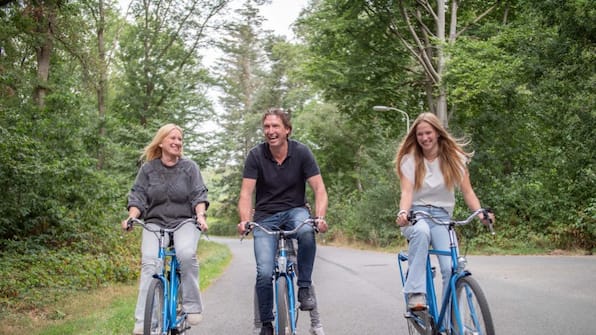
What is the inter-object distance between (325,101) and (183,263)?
20582 mm

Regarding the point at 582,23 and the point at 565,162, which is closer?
A: the point at 582,23

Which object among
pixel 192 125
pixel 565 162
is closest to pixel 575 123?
pixel 565 162

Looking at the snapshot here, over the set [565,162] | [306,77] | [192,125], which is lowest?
[565,162]

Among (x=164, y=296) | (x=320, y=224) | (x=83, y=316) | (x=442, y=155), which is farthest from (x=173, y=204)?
(x=83, y=316)

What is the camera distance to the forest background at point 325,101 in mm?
12992

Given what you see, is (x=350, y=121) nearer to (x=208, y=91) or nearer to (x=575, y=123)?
(x=208, y=91)

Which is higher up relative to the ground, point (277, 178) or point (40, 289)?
point (277, 178)

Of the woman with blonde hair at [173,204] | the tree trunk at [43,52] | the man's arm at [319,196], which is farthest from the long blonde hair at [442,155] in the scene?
the tree trunk at [43,52]

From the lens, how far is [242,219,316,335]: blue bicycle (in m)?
4.62

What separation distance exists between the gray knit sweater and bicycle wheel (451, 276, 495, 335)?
2.45 meters

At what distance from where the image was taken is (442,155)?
4.98 m

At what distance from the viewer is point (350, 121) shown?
26.0 meters

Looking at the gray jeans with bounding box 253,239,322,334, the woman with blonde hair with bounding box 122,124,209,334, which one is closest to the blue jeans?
the gray jeans with bounding box 253,239,322,334

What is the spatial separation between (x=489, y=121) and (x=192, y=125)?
12.0 m
